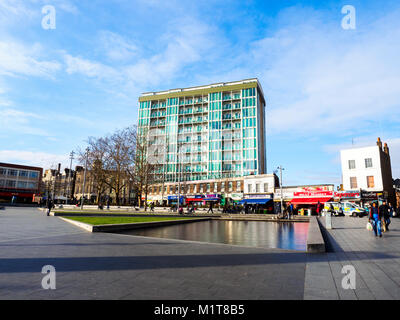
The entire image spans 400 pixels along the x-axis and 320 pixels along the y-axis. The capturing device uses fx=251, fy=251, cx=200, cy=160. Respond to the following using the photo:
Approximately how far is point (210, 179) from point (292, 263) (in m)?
51.1

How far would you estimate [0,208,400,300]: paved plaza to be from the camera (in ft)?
12.3

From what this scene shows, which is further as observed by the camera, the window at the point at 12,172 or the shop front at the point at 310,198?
the window at the point at 12,172

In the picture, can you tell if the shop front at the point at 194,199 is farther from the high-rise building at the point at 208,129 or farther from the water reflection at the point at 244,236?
the water reflection at the point at 244,236

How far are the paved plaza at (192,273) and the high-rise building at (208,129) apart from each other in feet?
163

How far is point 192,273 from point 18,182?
87385 millimetres

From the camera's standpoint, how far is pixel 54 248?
747cm

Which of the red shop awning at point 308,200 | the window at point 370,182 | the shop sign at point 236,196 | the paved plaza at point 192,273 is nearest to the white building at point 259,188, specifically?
the shop sign at point 236,196

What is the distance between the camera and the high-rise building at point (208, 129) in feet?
196

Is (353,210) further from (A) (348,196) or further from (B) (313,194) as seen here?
(B) (313,194)

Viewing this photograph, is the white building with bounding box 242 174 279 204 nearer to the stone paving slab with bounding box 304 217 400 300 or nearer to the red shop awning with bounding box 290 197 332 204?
the red shop awning with bounding box 290 197 332 204

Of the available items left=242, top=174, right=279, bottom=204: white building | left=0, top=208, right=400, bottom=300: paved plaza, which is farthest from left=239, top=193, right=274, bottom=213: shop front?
left=0, top=208, right=400, bottom=300: paved plaza

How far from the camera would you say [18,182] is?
7406cm

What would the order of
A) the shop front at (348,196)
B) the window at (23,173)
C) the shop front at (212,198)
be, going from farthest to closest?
the window at (23,173), the shop front at (212,198), the shop front at (348,196)

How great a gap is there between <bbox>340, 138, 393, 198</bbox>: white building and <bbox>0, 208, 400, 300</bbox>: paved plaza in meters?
35.5
